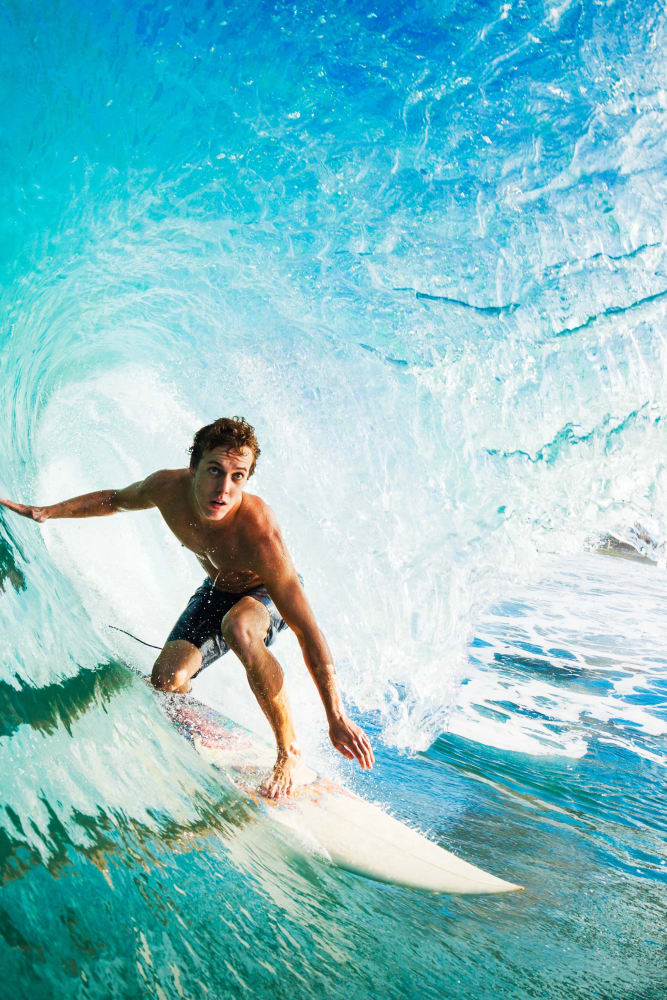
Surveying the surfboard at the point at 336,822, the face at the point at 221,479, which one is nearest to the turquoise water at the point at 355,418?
the surfboard at the point at 336,822

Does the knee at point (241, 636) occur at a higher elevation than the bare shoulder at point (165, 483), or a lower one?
lower

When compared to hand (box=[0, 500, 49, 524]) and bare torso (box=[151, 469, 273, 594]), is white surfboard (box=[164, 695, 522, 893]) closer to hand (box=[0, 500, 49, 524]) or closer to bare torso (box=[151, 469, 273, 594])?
bare torso (box=[151, 469, 273, 594])

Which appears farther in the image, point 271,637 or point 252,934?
point 271,637

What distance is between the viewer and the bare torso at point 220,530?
3.33 m

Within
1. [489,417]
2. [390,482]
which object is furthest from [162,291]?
[489,417]

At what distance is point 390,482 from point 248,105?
94.6 inches

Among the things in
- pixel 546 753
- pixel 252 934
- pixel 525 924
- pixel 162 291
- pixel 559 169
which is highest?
pixel 162 291

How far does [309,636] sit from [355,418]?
94.3 inches

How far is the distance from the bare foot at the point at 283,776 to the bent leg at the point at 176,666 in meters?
0.66

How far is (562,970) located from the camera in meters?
2.30

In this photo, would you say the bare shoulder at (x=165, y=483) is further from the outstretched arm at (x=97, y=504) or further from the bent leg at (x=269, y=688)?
the bent leg at (x=269, y=688)

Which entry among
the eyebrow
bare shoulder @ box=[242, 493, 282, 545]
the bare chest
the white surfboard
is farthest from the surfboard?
the eyebrow

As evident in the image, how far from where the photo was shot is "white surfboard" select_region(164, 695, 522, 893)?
2779mm

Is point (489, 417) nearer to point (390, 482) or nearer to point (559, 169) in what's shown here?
point (390, 482)
